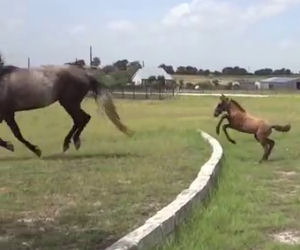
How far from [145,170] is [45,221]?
14.0ft

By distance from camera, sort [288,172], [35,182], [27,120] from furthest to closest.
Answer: [27,120] < [288,172] < [35,182]

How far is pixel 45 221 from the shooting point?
299 inches

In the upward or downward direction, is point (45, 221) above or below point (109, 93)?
below

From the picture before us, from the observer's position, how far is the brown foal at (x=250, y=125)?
14.8m

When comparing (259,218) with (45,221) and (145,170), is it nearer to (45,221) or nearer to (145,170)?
(45,221)

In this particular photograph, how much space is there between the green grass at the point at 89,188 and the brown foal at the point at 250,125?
0.89 m

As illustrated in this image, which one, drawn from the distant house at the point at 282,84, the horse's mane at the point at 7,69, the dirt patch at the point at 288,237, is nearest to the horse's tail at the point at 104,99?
the horse's mane at the point at 7,69

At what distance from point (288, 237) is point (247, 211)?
1.38 meters

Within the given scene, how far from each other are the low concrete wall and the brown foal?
4839 mm

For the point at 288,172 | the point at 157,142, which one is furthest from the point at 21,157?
the point at 288,172

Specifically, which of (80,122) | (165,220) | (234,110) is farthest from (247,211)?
(80,122)

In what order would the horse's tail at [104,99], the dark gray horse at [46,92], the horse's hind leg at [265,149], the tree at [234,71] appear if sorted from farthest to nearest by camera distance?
the tree at [234,71] → the horse's tail at [104,99] → the dark gray horse at [46,92] → the horse's hind leg at [265,149]

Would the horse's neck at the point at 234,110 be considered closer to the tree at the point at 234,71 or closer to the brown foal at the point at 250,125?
the brown foal at the point at 250,125

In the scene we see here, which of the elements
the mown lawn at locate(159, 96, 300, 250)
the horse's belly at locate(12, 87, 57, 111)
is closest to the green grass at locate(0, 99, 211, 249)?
the mown lawn at locate(159, 96, 300, 250)
